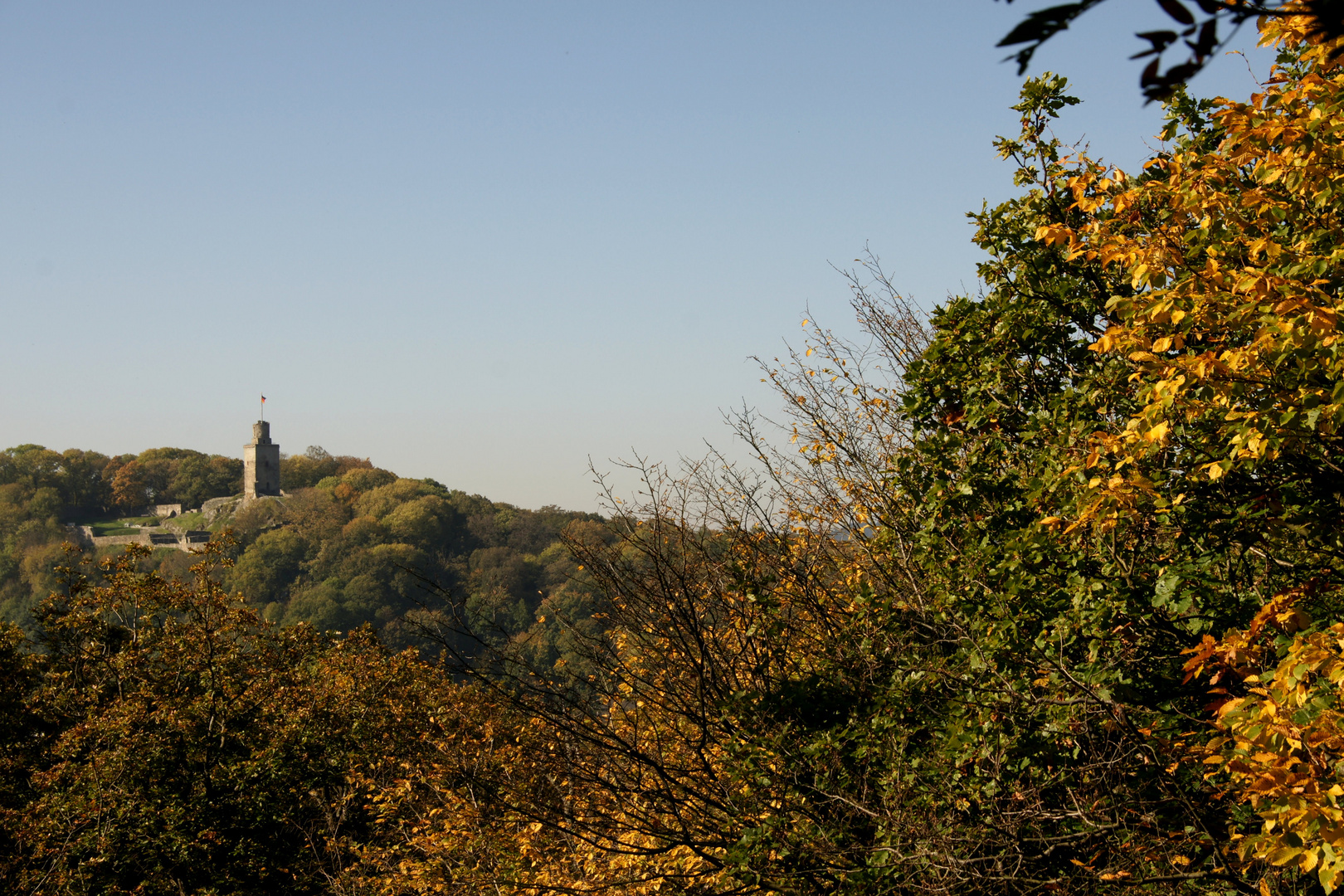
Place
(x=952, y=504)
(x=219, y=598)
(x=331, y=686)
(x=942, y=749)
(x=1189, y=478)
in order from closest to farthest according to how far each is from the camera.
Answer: (x=1189, y=478) → (x=942, y=749) → (x=952, y=504) → (x=219, y=598) → (x=331, y=686)

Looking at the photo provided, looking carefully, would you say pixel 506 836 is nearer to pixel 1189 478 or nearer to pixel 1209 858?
pixel 1209 858

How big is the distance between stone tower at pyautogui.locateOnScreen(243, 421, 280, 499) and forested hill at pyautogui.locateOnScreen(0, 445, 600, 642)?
215 cm

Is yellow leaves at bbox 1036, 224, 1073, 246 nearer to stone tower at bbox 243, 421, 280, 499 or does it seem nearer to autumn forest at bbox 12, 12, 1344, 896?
autumn forest at bbox 12, 12, 1344, 896

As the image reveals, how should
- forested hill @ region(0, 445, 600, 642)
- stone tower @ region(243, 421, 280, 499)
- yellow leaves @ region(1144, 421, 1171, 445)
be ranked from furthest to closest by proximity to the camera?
stone tower @ region(243, 421, 280, 499), forested hill @ region(0, 445, 600, 642), yellow leaves @ region(1144, 421, 1171, 445)

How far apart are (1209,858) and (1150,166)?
11.9ft

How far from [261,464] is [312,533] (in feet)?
88.6

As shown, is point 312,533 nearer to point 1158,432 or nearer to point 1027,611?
point 1027,611

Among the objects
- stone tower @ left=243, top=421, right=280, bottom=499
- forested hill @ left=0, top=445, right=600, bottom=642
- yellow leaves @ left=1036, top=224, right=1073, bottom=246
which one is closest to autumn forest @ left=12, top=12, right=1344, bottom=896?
yellow leaves @ left=1036, top=224, right=1073, bottom=246

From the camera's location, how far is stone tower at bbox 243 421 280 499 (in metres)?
94.8

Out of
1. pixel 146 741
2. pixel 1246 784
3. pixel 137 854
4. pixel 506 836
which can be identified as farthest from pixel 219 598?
pixel 1246 784

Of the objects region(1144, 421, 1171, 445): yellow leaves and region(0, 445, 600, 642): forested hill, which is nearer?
region(1144, 421, 1171, 445): yellow leaves

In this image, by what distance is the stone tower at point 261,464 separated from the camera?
94.8m

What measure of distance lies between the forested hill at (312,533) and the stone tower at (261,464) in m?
2.15

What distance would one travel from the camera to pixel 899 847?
18.0ft
